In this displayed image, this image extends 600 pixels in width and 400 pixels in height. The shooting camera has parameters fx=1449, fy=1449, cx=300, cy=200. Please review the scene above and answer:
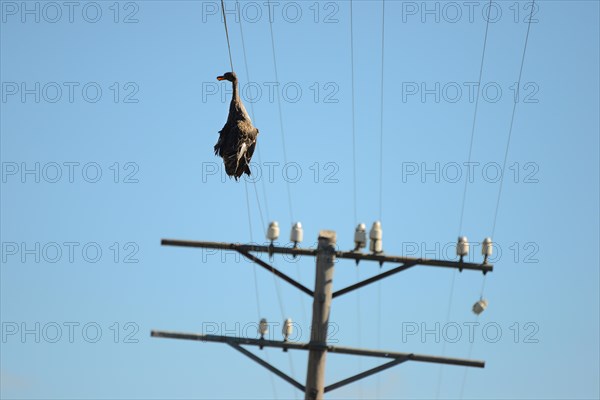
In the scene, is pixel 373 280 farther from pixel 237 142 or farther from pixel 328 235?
pixel 237 142

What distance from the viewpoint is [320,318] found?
21.0 metres

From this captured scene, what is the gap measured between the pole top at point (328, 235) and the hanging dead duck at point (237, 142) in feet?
15.2

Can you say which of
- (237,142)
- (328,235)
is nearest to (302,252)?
(328,235)

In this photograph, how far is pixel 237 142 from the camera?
25.4 m

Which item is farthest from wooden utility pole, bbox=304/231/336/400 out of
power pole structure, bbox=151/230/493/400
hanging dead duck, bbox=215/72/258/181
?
hanging dead duck, bbox=215/72/258/181

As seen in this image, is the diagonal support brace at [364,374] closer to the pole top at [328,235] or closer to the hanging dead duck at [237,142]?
the pole top at [328,235]

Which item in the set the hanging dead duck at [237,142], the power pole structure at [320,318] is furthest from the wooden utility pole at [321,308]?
the hanging dead duck at [237,142]

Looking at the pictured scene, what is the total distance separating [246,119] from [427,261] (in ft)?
19.5

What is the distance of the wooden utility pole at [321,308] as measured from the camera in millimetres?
20812

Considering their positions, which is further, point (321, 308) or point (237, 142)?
point (237, 142)

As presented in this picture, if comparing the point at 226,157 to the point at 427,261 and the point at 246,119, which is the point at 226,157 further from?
the point at 427,261

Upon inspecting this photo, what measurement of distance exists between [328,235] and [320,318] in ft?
3.97

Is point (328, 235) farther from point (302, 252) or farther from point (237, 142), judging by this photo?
point (237, 142)

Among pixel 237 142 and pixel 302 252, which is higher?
pixel 237 142
